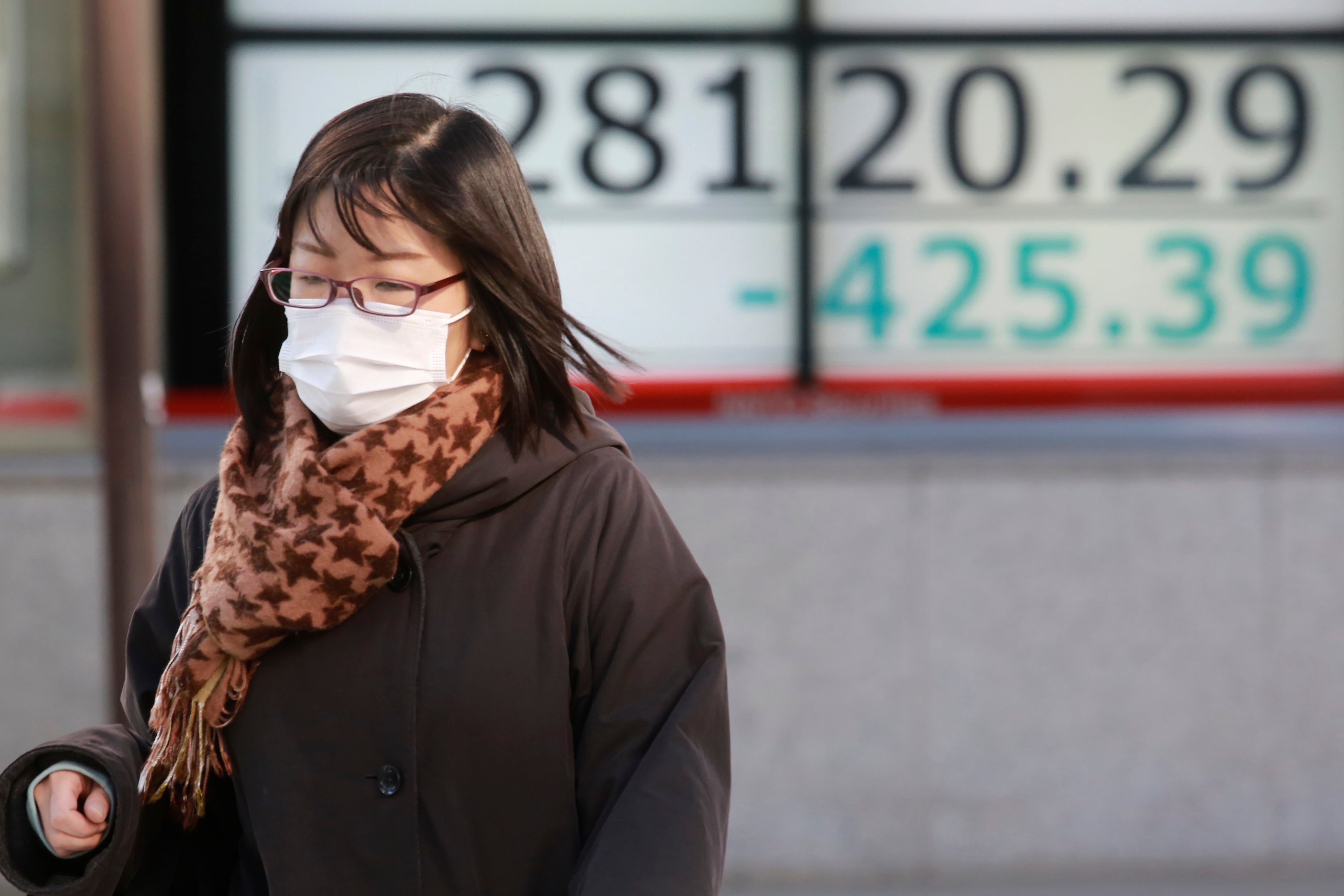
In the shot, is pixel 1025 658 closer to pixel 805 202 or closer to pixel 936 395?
pixel 936 395

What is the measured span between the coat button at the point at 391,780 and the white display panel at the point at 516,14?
335 cm

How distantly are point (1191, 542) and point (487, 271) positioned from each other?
3.51 m

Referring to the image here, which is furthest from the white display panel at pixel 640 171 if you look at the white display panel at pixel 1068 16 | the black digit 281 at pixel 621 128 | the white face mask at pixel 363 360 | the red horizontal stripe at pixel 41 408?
the white face mask at pixel 363 360

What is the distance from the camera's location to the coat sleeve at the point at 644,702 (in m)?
1.40

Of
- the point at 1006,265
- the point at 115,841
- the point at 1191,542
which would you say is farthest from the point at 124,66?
the point at 1191,542

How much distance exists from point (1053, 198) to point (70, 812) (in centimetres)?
374

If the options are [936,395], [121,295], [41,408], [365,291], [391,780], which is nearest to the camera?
[391,780]

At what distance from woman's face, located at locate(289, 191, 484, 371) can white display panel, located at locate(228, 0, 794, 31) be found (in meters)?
3.01

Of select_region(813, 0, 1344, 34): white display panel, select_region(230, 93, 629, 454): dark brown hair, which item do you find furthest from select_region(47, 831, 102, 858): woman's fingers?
select_region(813, 0, 1344, 34): white display panel

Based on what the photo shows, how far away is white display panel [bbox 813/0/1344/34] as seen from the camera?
14.5 ft

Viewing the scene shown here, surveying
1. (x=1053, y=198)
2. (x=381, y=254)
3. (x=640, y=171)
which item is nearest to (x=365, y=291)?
(x=381, y=254)

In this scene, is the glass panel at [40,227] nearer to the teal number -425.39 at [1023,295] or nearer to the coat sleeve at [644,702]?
the teal number -425.39 at [1023,295]

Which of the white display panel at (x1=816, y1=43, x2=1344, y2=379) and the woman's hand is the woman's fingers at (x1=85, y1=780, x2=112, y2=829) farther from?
the white display panel at (x1=816, y1=43, x2=1344, y2=379)

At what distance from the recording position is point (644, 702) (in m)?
1.46
